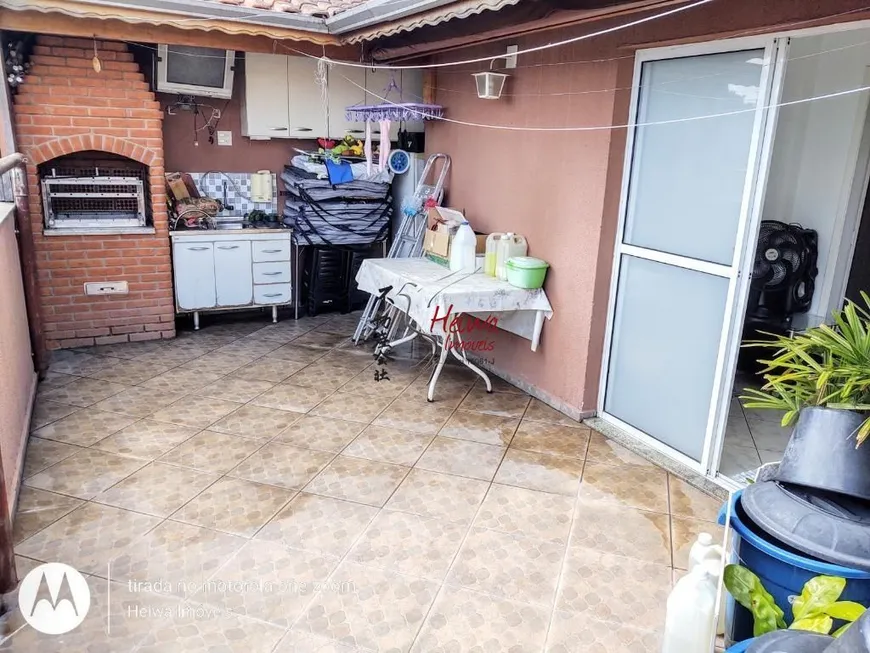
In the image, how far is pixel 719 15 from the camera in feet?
9.96

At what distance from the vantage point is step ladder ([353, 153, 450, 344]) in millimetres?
5414

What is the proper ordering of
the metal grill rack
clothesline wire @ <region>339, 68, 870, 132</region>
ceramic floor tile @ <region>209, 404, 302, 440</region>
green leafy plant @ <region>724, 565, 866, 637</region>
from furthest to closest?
the metal grill rack → ceramic floor tile @ <region>209, 404, 302, 440</region> → clothesline wire @ <region>339, 68, 870, 132</region> → green leafy plant @ <region>724, 565, 866, 637</region>

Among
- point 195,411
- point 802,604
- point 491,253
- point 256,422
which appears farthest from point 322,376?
point 802,604

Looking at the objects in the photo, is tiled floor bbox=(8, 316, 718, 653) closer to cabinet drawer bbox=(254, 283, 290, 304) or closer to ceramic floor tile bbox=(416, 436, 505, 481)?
ceramic floor tile bbox=(416, 436, 505, 481)

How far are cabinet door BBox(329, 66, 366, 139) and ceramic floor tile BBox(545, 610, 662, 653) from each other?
4.97 m

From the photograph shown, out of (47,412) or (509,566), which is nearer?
(509,566)

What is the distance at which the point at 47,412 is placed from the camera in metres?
3.99

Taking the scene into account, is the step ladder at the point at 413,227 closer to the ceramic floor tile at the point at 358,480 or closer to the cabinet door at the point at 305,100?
the cabinet door at the point at 305,100

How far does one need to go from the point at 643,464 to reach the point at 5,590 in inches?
120

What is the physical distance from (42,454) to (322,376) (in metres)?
1.87

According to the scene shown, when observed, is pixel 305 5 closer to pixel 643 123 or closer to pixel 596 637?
pixel 643 123

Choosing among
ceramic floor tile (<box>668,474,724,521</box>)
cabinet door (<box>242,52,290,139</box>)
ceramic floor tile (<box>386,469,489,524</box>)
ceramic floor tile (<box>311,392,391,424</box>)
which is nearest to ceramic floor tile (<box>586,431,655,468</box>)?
ceramic floor tile (<box>668,474,724,521</box>)

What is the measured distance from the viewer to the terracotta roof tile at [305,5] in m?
4.50

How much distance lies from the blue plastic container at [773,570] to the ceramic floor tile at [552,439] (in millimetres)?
1667
